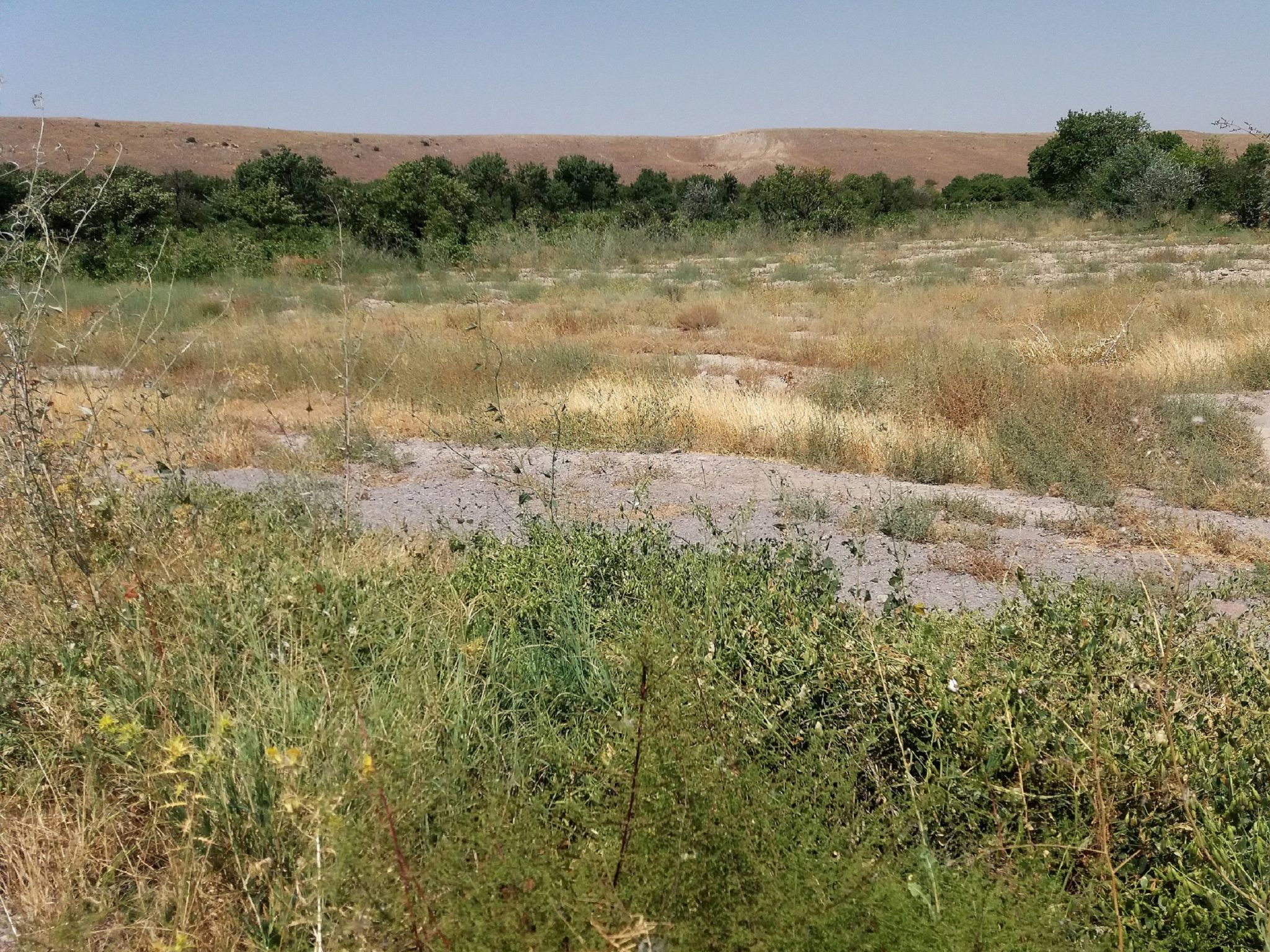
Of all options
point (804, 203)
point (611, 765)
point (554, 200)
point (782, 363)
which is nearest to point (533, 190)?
point (554, 200)

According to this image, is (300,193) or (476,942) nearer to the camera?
(476,942)

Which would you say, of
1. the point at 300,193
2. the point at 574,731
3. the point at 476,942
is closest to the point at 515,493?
the point at 574,731

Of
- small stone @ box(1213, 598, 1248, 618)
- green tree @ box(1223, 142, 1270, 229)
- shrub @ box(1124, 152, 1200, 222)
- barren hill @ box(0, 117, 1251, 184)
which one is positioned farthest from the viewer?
barren hill @ box(0, 117, 1251, 184)

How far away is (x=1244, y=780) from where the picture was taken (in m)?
2.05

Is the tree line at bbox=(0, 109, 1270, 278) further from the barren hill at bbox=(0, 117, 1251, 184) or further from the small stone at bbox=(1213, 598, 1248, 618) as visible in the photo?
the barren hill at bbox=(0, 117, 1251, 184)

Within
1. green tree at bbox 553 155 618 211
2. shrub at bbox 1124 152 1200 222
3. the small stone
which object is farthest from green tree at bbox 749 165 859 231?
the small stone

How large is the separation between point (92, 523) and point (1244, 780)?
3873 mm

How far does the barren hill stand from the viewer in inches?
2554

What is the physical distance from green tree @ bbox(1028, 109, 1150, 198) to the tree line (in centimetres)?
7

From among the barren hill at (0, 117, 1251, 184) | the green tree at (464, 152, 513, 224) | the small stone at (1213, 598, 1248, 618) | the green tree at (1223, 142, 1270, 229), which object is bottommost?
the small stone at (1213, 598, 1248, 618)

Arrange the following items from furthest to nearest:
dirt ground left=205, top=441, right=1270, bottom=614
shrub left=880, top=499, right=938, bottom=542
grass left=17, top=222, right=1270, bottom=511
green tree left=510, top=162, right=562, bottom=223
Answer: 1. green tree left=510, top=162, right=562, bottom=223
2. grass left=17, top=222, right=1270, bottom=511
3. shrub left=880, top=499, right=938, bottom=542
4. dirt ground left=205, top=441, right=1270, bottom=614

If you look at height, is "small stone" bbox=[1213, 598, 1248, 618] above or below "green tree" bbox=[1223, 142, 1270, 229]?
below

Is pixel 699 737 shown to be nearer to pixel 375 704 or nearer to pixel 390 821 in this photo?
pixel 390 821

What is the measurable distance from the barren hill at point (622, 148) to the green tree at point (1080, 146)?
78.8 ft
